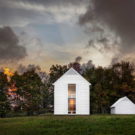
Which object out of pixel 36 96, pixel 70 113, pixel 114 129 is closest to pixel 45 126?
pixel 114 129

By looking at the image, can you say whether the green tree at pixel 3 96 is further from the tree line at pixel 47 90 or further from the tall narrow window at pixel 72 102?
the tall narrow window at pixel 72 102

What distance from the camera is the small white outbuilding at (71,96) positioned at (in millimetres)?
56969

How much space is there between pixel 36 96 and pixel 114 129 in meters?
43.6

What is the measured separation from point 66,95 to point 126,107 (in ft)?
40.0

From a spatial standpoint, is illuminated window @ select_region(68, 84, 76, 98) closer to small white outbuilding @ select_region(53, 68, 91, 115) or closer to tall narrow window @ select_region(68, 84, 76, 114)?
tall narrow window @ select_region(68, 84, 76, 114)

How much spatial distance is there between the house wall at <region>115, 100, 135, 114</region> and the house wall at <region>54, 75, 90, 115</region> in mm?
8664

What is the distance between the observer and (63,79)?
5762cm

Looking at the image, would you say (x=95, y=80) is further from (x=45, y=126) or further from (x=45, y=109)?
(x=45, y=126)

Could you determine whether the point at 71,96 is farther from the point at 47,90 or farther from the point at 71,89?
the point at 47,90

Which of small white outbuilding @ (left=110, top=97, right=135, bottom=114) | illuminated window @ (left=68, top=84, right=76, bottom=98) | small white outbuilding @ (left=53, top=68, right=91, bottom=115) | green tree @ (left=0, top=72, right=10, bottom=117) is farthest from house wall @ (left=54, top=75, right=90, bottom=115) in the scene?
green tree @ (left=0, top=72, right=10, bottom=117)

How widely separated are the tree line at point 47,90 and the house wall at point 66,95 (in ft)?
41.5

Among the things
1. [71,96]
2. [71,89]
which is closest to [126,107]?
[71,89]

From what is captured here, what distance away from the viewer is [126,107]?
6331cm

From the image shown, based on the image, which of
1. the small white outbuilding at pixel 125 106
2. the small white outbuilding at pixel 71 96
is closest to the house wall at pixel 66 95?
the small white outbuilding at pixel 71 96
